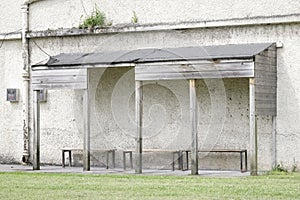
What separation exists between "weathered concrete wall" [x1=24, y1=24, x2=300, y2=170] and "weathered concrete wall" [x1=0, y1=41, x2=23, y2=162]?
71 centimetres

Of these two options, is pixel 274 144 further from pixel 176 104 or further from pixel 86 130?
pixel 86 130

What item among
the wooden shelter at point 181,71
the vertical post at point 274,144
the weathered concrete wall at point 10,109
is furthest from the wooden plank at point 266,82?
the weathered concrete wall at point 10,109

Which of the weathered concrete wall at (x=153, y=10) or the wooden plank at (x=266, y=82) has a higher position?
the weathered concrete wall at (x=153, y=10)

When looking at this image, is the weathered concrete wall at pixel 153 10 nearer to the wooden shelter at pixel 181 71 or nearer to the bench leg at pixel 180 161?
the wooden shelter at pixel 181 71

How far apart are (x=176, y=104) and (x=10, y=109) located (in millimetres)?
5264

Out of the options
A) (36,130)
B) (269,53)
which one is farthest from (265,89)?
(36,130)

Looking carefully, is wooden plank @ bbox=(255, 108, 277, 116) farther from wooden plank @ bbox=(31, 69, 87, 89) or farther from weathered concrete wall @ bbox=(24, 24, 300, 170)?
wooden plank @ bbox=(31, 69, 87, 89)

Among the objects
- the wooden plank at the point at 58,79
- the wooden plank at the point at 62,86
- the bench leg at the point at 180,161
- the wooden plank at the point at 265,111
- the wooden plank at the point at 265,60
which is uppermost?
the wooden plank at the point at 265,60

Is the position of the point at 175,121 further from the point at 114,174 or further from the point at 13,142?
the point at 13,142

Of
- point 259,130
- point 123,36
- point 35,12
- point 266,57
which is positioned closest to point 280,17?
point 266,57

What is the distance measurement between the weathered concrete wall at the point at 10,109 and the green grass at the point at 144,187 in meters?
4.46

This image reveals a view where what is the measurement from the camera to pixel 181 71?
64.3ft

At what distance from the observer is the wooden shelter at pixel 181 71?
19.0 m

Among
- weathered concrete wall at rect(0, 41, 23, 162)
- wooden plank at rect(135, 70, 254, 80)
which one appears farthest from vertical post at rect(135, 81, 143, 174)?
weathered concrete wall at rect(0, 41, 23, 162)
